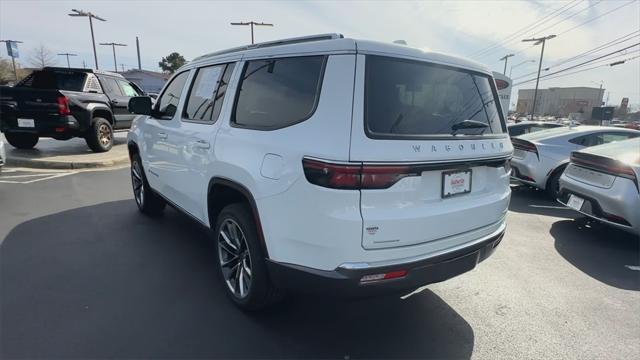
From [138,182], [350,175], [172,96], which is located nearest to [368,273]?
[350,175]

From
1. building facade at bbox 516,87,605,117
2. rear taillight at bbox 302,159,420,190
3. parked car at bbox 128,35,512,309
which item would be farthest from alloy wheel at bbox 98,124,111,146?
building facade at bbox 516,87,605,117

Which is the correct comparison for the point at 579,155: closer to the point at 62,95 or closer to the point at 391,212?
the point at 391,212

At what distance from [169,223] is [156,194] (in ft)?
1.55

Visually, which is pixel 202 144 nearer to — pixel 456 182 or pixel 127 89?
pixel 456 182

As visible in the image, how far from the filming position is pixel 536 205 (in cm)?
670

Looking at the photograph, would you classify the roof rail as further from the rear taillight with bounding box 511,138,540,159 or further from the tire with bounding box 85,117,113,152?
the tire with bounding box 85,117,113,152

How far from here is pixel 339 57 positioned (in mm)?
2139

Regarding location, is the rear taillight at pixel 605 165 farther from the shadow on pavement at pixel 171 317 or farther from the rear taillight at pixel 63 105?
the rear taillight at pixel 63 105

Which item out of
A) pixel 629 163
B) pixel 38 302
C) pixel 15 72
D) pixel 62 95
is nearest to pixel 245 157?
pixel 38 302

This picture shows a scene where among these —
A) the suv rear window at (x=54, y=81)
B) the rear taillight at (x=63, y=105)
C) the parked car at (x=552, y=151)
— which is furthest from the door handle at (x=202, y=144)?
the suv rear window at (x=54, y=81)

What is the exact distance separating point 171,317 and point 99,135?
805 centimetres

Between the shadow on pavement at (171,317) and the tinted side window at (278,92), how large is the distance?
1479 millimetres

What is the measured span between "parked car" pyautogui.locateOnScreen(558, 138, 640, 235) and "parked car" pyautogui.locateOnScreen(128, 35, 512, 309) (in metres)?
2.48

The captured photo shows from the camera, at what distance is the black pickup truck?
805cm
